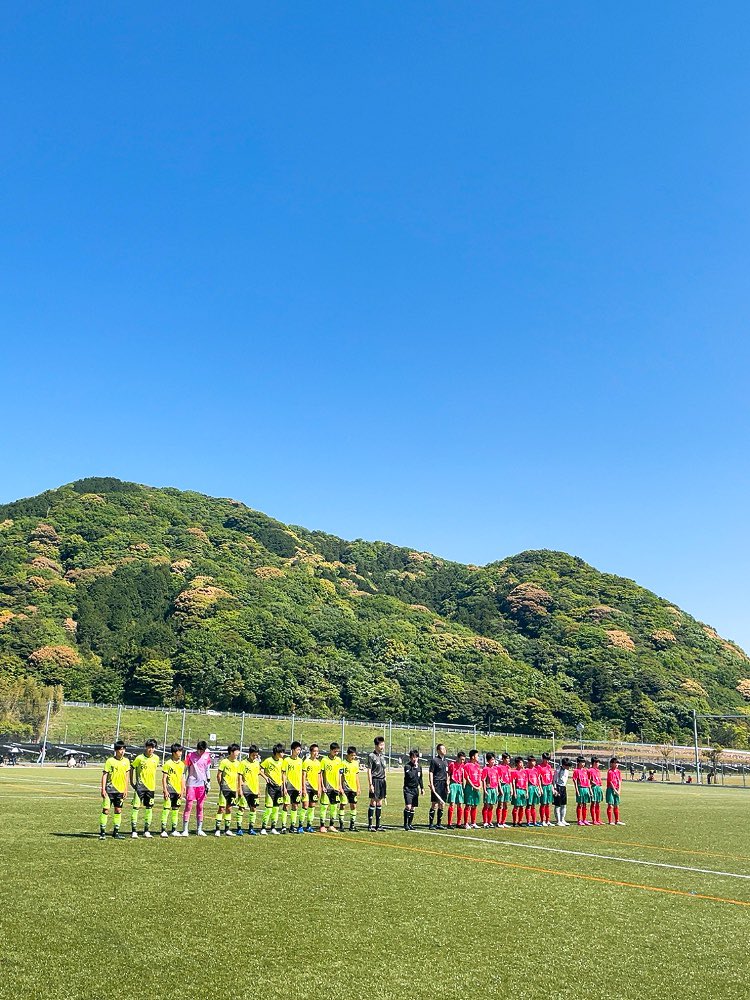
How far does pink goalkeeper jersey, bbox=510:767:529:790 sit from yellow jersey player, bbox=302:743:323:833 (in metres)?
5.10

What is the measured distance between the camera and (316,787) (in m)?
17.0

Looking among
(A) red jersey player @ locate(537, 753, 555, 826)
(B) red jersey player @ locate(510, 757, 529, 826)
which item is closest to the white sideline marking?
(B) red jersey player @ locate(510, 757, 529, 826)

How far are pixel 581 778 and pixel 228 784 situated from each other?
9.40m

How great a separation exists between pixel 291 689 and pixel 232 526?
214 feet

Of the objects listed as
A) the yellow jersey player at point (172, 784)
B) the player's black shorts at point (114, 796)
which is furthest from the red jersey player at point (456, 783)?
the player's black shorts at point (114, 796)

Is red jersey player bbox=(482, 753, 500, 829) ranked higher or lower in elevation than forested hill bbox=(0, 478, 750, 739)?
lower

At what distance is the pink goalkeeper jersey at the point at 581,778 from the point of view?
A: 802 inches

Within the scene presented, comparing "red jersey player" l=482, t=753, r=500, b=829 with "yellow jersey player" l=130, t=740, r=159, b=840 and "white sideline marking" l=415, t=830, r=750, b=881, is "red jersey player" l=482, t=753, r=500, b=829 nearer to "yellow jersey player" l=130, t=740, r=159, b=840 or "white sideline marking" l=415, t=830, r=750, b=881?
"white sideline marking" l=415, t=830, r=750, b=881

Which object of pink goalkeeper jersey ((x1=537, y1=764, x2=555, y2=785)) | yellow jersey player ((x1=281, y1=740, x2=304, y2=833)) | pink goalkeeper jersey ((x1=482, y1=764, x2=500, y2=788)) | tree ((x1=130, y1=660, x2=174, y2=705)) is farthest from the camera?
tree ((x1=130, y1=660, x2=174, y2=705))

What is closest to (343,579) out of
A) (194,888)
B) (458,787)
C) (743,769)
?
(743,769)

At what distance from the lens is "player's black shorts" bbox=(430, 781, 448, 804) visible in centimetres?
1848

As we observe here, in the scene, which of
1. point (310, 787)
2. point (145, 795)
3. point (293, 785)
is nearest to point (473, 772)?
point (310, 787)

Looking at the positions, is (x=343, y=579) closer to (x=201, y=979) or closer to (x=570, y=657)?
(x=570, y=657)

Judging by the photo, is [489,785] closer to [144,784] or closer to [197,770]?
[197,770]
